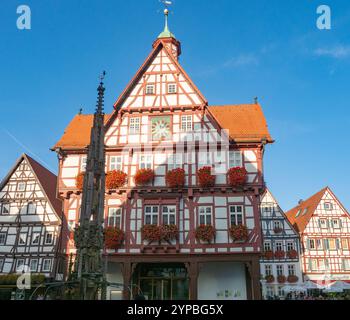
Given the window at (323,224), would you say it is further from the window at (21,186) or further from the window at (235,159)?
the window at (21,186)

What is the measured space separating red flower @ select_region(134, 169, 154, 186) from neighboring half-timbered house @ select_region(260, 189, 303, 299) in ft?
70.5

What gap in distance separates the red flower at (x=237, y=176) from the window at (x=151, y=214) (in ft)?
14.4

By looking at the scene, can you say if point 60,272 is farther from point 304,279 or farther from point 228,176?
point 304,279

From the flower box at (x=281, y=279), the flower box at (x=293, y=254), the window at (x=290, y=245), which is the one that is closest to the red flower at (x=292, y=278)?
the flower box at (x=281, y=279)

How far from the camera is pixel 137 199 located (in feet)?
73.3

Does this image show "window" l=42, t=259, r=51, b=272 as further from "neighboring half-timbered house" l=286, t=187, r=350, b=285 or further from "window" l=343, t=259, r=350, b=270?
"window" l=343, t=259, r=350, b=270

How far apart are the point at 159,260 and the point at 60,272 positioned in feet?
34.2

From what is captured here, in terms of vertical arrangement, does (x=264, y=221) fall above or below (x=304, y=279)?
above

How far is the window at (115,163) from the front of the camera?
2327 cm

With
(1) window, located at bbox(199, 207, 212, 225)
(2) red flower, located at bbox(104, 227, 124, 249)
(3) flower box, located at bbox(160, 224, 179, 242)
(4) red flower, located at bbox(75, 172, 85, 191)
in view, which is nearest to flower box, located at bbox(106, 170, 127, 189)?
(4) red flower, located at bbox(75, 172, 85, 191)

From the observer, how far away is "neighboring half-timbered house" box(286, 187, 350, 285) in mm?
41031

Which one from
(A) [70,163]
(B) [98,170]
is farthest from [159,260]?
(B) [98,170]

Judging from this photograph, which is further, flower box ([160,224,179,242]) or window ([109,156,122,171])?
window ([109,156,122,171])

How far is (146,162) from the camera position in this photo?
2292 cm
